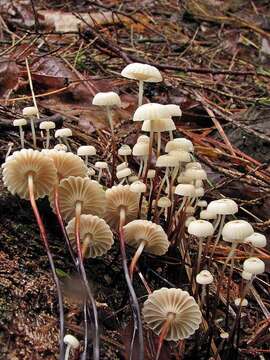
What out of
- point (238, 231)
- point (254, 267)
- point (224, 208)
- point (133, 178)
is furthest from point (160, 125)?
point (254, 267)

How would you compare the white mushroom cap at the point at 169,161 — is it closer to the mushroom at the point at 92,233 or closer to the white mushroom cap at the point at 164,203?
the white mushroom cap at the point at 164,203

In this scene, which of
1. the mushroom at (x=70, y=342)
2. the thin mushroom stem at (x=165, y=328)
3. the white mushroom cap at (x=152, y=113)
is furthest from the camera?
the white mushroom cap at (x=152, y=113)

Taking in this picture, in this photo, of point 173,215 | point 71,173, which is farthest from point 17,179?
point 173,215

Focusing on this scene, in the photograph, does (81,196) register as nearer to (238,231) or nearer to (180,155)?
(180,155)

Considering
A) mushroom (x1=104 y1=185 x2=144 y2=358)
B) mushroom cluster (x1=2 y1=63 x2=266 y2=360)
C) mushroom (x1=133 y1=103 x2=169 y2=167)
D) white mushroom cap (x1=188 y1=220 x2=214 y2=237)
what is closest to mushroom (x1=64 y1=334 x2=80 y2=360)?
mushroom cluster (x1=2 y1=63 x2=266 y2=360)

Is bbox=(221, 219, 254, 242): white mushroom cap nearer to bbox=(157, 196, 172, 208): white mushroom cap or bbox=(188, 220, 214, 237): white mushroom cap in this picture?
bbox=(188, 220, 214, 237): white mushroom cap

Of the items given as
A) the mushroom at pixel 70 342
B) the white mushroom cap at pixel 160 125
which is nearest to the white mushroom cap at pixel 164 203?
the white mushroom cap at pixel 160 125
